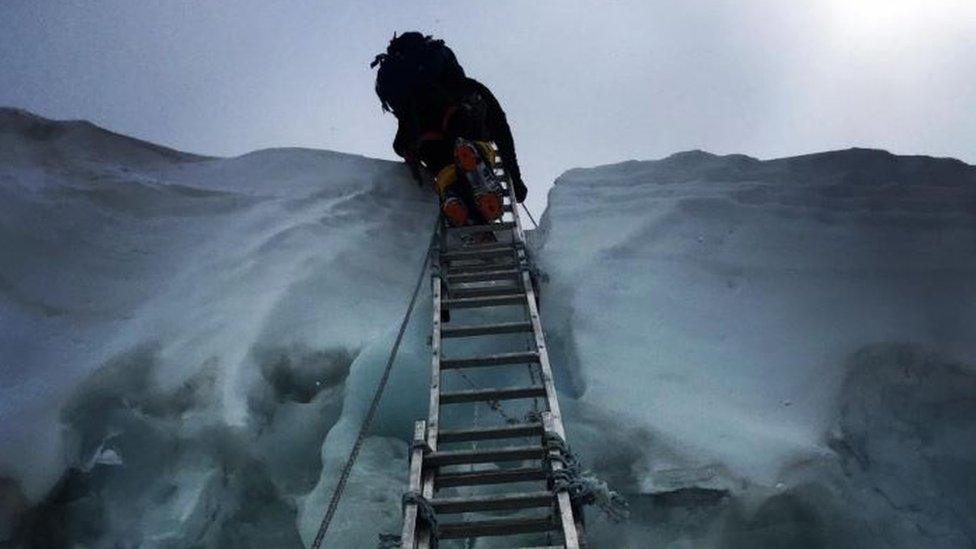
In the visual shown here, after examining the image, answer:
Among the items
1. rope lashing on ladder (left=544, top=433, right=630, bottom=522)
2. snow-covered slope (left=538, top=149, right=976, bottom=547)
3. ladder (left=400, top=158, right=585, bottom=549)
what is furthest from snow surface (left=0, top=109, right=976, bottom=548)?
rope lashing on ladder (left=544, top=433, right=630, bottom=522)

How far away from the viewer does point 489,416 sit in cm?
439

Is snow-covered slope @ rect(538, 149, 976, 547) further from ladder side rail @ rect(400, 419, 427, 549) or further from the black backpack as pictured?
the black backpack

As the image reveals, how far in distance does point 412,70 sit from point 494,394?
4.03m

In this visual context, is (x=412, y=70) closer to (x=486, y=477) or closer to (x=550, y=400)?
(x=550, y=400)

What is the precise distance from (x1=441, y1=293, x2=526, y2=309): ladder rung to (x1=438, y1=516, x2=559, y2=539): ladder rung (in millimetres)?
1881

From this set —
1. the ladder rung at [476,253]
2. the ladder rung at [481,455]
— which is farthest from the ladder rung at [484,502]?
the ladder rung at [476,253]

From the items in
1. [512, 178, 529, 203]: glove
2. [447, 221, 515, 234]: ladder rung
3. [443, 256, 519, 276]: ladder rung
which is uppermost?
[512, 178, 529, 203]: glove

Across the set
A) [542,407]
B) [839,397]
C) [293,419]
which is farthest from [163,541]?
[839,397]

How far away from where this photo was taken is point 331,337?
15.6 feet

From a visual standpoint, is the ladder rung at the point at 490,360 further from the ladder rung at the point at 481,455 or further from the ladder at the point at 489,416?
the ladder rung at the point at 481,455

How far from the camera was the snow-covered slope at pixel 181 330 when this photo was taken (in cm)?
393

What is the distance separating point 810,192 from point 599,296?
82.6 inches

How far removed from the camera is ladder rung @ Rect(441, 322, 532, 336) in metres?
4.32

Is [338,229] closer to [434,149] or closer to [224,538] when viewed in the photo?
[434,149]
